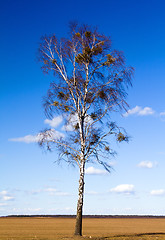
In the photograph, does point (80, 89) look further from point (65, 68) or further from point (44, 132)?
point (44, 132)

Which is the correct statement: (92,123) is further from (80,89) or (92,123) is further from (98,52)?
(98,52)

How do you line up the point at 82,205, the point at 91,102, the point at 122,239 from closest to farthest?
the point at 122,239 → the point at 82,205 → the point at 91,102

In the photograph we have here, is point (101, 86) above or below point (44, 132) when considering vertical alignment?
above

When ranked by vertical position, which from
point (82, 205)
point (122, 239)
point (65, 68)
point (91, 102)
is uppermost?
point (65, 68)

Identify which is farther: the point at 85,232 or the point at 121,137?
the point at 85,232

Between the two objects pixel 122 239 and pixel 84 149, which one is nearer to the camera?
pixel 122 239

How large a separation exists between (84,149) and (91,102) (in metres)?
4.23

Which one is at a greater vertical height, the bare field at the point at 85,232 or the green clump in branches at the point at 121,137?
the green clump in branches at the point at 121,137

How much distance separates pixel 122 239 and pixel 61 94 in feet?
43.5

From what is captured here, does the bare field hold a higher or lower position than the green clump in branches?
lower

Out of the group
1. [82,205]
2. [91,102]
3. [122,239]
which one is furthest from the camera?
[91,102]

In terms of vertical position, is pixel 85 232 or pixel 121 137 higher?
pixel 121 137

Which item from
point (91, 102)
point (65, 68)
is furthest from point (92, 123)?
point (65, 68)

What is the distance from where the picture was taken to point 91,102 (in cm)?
3045
